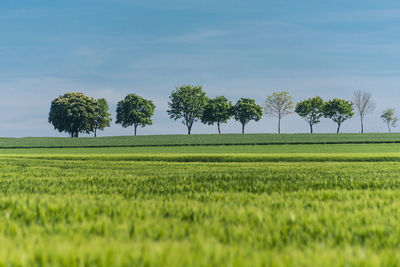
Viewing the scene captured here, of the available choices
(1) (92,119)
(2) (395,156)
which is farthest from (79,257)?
(1) (92,119)

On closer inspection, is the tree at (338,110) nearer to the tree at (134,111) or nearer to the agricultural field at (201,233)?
the tree at (134,111)

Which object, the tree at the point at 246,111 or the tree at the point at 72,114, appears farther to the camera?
the tree at the point at 246,111

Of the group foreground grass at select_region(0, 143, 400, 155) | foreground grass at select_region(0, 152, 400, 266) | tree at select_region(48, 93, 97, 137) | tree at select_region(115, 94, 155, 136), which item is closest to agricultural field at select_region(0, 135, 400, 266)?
foreground grass at select_region(0, 152, 400, 266)

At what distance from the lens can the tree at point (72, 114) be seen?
85688 mm

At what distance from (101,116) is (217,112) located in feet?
131

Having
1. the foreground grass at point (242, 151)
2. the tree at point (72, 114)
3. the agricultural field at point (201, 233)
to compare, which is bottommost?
the foreground grass at point (242, 151)

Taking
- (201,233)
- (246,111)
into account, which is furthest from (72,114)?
(201,233)

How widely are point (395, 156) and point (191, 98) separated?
7365cm

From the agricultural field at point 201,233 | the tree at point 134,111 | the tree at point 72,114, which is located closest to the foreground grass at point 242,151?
the agricultural field at point 201,233

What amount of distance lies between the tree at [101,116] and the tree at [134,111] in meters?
4.21

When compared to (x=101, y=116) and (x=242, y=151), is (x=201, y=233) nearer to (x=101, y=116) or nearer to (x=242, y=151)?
(x=242, y=151)

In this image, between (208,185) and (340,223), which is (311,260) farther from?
(208,185)

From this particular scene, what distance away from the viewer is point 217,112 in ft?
322

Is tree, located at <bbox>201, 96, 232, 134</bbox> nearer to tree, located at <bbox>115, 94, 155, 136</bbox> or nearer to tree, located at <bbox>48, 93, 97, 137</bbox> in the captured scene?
tree, located at <bbox>115, 94, 155, 136</bbox>
